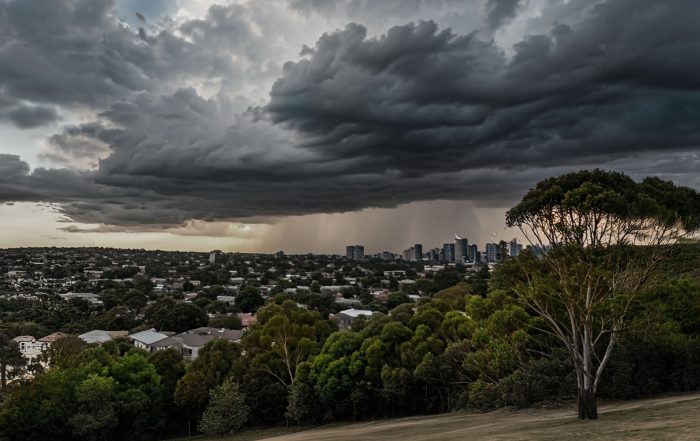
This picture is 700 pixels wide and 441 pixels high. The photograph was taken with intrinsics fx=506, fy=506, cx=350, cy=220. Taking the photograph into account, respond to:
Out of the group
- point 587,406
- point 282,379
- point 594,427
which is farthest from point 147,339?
point 594,427

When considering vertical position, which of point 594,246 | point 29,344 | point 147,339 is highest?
point 594,246

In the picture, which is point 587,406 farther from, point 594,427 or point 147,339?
point 147,339

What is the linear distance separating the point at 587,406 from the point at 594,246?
541 centimetres

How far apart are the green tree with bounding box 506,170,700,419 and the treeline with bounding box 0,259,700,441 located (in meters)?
6.41

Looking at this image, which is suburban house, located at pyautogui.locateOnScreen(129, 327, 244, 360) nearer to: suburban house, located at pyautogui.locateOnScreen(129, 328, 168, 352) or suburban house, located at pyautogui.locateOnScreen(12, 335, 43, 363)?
suburban house, located at pyautogui.locateOnScreen(129, 328, 168, 352)

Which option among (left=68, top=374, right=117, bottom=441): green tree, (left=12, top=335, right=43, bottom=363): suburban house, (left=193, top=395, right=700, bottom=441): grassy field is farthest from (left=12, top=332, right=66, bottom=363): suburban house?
(left=193, top=395, right=700, bottom=441): grassy field

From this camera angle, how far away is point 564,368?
2239cm

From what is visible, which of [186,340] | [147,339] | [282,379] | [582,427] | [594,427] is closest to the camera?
[594,427]

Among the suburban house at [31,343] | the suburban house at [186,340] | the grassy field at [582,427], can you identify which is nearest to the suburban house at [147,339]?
the suburban house at [186,340]

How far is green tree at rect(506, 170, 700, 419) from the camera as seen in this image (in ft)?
55.0

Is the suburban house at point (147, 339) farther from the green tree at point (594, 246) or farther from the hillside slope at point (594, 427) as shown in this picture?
the green tree at point (594, 246)

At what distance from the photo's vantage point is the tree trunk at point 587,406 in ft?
53.3

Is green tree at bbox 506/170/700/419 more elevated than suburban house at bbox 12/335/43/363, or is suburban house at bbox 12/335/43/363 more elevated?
green tree at bbox 506/170/700/419

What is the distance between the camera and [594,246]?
1791cm
